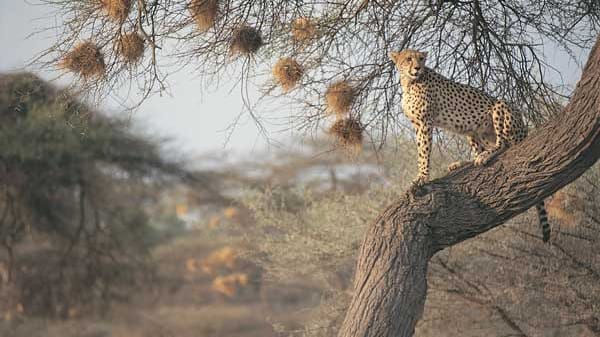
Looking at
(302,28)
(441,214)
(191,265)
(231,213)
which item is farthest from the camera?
(191,265)

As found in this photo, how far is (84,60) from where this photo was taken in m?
5.21

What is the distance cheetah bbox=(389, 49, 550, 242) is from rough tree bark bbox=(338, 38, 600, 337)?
18cm

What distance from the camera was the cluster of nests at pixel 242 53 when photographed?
17.1 feet

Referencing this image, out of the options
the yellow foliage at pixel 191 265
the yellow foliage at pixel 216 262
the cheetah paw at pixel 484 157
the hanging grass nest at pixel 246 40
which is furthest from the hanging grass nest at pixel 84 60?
the yellow foliage at pixel 191 265

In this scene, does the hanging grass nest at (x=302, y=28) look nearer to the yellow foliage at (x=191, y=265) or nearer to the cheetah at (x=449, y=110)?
the cheetah at (x=449, y=110)

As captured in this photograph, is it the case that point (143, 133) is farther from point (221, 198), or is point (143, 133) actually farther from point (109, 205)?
point (221, 198)

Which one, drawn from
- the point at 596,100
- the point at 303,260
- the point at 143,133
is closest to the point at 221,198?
the point at 143,133

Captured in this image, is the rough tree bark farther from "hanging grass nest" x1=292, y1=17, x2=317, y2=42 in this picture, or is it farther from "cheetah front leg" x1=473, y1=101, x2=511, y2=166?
"hanging grass nest" x1=292, y1=17, x2=317, y2=42

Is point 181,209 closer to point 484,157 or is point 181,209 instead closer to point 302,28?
point 302,28

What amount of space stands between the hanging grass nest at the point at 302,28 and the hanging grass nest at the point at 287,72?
0.28 meters

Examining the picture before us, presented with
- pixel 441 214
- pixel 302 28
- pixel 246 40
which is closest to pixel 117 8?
pixel 246 40

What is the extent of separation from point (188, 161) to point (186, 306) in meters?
3.38

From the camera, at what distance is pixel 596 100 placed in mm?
4715

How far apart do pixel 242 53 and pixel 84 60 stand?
93 centimetres
